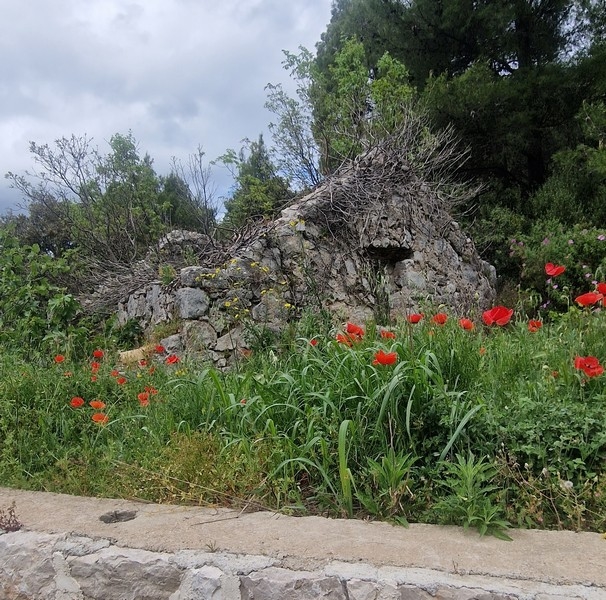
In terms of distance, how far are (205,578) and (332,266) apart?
4.05m

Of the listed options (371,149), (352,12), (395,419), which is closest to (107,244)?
(371,149)

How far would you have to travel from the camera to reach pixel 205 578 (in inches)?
62.9

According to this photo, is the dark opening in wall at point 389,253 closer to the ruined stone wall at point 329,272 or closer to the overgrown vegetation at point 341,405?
the ruined stone wall at point 329,272

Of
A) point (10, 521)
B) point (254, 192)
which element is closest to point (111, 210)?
point (254, 192)

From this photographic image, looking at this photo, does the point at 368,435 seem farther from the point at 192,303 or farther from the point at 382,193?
the point at 382,193

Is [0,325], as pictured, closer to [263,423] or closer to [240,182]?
[263,423]

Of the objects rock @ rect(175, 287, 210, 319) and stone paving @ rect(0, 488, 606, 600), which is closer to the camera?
stone paving @ rect(0, 488, 606, 600)

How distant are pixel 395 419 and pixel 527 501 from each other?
→ 21.7 inches

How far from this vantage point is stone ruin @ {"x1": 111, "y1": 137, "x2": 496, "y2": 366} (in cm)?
477

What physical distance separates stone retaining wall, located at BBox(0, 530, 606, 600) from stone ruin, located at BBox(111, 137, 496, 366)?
2648 millimetres

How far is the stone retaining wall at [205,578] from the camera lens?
54.4 inches

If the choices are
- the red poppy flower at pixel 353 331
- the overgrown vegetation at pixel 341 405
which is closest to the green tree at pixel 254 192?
the overgrown vegetation at pixel 341 405

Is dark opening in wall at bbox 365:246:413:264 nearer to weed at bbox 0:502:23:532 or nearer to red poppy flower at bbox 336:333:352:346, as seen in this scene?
red poppy flower at bbox 336:333:352:346

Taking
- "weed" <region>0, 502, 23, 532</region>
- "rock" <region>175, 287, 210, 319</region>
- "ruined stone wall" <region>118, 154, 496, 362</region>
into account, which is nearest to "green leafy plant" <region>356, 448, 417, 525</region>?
"weed" <region>0, 502, 23, 532</region>
